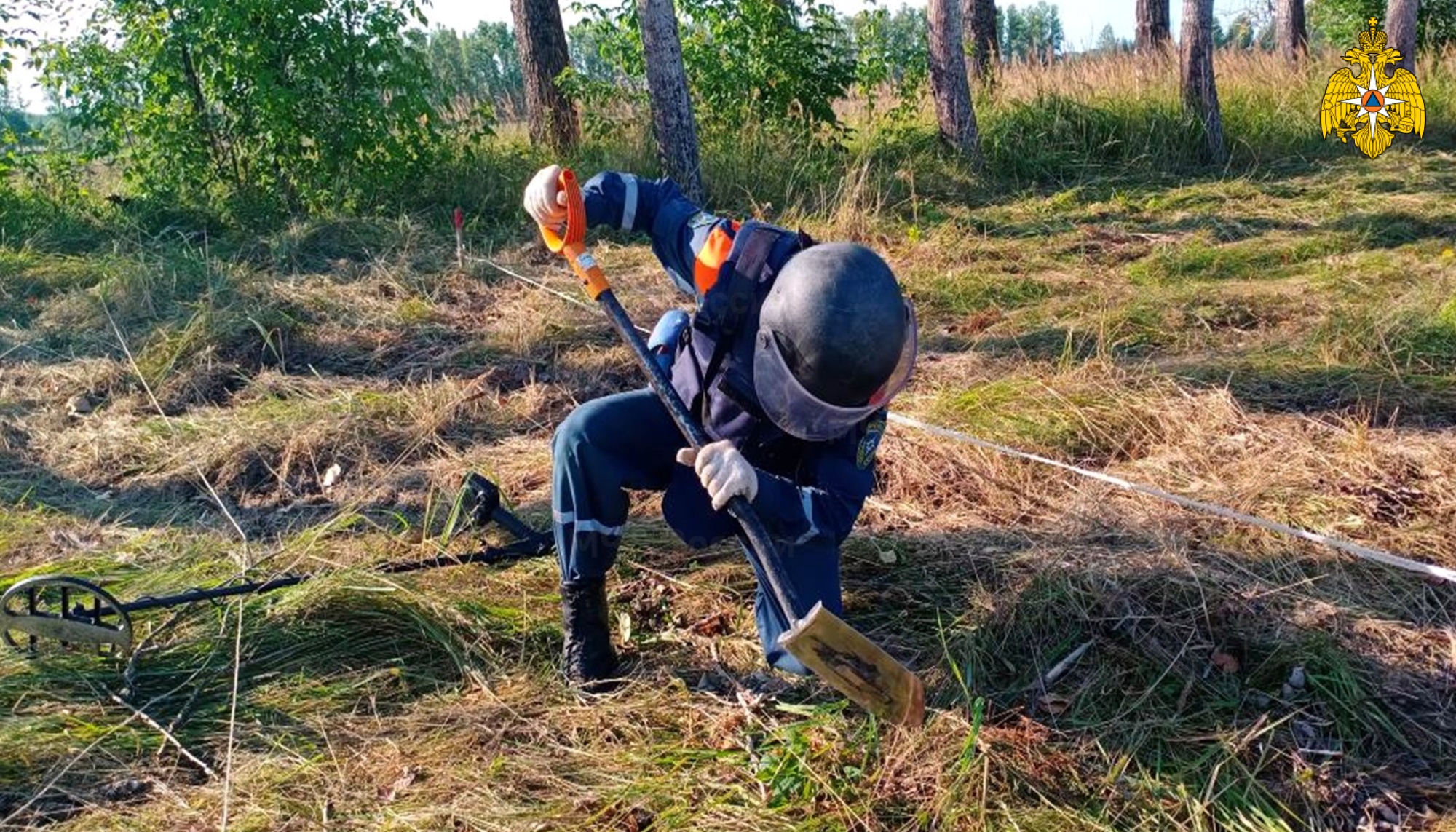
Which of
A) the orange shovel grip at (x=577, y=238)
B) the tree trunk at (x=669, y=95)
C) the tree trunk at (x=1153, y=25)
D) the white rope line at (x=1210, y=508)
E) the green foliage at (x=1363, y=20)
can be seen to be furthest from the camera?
the green foliage at (x=1363, y=20)

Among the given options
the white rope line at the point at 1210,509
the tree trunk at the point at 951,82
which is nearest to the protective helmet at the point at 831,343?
the white rope line at the point at 1210,509

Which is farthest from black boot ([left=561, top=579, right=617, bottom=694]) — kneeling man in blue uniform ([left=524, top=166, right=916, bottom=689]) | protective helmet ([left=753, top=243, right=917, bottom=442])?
protective helmet ([left=753, top=243, right=917, bottom=442])

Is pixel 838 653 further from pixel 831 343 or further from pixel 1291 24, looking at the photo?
pixel 1291 24

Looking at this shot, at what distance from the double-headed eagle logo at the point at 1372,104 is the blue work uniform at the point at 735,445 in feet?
27.4

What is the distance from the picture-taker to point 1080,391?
4207 millimetres

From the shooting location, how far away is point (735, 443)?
9.06ft

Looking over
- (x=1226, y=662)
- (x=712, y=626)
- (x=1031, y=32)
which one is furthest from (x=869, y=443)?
(x=1031, y=32)

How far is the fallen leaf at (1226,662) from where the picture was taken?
266 cm

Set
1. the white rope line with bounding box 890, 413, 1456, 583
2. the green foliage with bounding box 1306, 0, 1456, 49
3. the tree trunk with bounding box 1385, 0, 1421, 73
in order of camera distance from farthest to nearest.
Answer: the green foliage with bounding box 1306, 0, 1456, 49 → the tree trunk with bounding box 1385, 0, 1421, 73 → the white rope line with bounding box 890, 413, 1456, 583

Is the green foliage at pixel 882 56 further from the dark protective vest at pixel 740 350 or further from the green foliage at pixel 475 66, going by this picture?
the dark protective vest at pixel 740 350

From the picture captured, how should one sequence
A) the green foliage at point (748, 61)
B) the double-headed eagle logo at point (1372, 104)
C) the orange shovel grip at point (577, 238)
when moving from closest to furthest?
1. the orange shovel grip at point (577, 238)
2. the green foliage at point (748, 61)
3. the double-headed eagle logo at point (1372, 104)

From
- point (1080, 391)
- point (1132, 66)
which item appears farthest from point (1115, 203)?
point (1080, 391)

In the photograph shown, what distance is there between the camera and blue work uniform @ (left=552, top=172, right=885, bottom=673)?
2.67 meters

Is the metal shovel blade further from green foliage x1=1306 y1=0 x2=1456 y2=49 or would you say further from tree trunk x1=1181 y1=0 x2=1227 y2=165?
green foliage x1=1306 y1=0 x2=1456 y2=49
